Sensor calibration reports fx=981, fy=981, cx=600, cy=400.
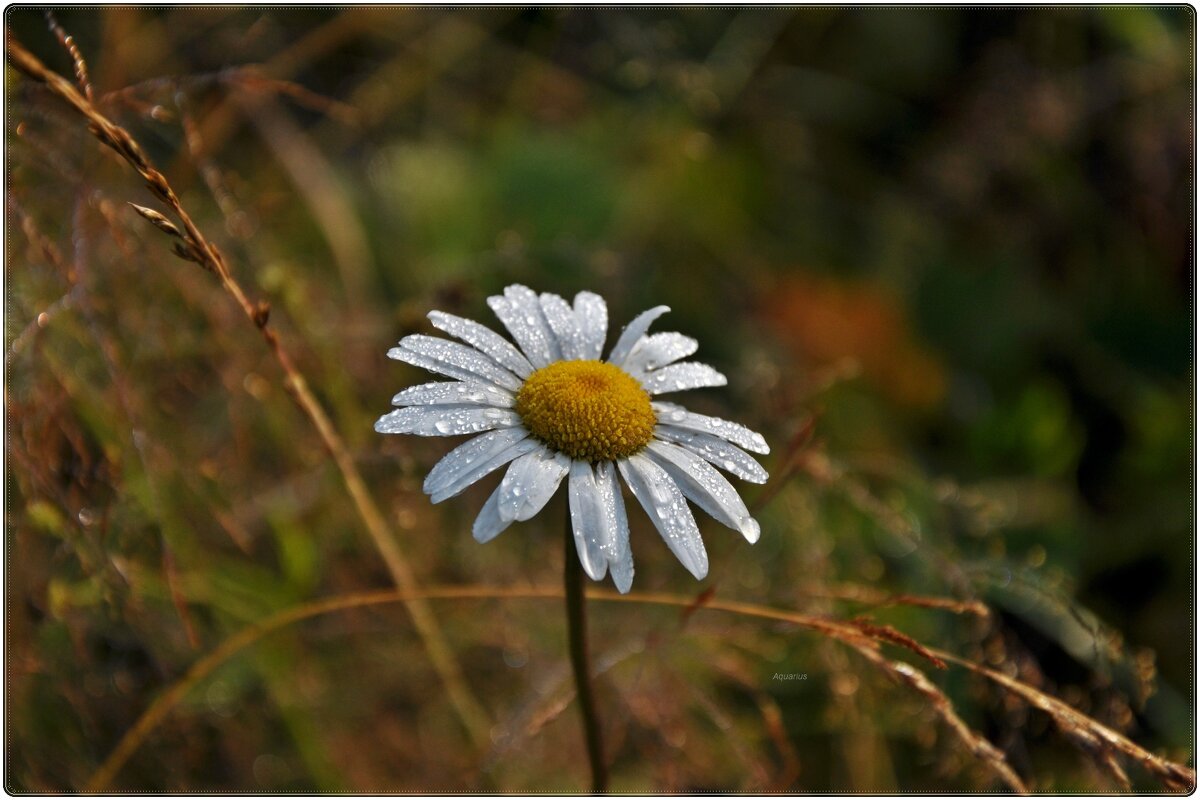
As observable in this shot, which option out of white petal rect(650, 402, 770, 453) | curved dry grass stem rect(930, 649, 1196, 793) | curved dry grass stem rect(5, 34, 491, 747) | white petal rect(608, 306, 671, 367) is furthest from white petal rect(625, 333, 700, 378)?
curved dry grass stem rect(930, 649, 1196, 793)

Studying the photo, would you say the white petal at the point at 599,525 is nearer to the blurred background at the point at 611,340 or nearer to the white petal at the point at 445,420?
the white petal at the point at 445,420

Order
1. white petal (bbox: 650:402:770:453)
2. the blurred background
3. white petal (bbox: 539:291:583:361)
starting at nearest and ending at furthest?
white petal (bbox: 650:402:770:453)
white petal (bbox: 539:291:583:361)
the blurred background

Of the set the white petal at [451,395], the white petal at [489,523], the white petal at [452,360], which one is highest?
the white petal at [452,360]

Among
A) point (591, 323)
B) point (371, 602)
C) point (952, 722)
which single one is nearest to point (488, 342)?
point (591, 323)

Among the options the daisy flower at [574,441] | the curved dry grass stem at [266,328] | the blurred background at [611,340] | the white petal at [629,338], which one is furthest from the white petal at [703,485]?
the curved dry grass stem at [266,328]

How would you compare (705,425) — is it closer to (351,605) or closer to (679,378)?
(679,378)

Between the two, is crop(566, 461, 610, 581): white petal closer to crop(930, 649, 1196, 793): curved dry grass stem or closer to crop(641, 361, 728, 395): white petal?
crop(641, 361, 728, 395): white petal
